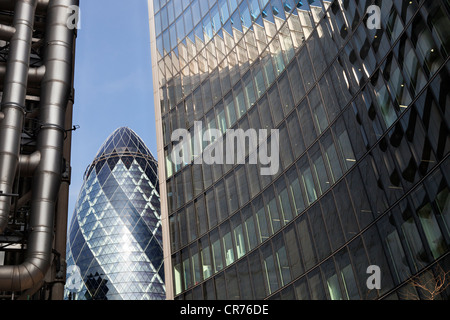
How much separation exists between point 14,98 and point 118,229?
11457 centimetres

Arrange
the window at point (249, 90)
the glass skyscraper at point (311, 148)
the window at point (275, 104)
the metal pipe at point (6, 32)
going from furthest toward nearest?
the window at point (249, 90) → the window at point (275, 104) → the metal pipe at point (6, 32) → the glass skyscraper at point (311, 148)

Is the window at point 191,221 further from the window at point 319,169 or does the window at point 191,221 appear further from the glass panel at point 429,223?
the glass panel at point 429,223

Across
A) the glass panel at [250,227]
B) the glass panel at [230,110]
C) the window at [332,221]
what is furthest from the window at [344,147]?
the glass panel at [230,110]

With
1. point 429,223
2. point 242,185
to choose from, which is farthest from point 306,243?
point 429,223

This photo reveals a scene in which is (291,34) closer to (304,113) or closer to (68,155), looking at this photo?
(304,113)

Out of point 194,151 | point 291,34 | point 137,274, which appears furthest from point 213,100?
point 137,274

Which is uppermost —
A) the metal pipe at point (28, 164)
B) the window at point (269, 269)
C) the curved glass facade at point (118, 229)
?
the curved glass facade at point (118, 229)

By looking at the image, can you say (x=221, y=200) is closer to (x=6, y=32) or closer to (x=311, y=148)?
(x=311, y=148)

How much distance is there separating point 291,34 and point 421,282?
17480 millimetres

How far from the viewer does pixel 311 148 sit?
28.1 m

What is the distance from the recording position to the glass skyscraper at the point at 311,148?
19.9 metres

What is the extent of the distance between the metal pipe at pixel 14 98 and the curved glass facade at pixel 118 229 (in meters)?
107

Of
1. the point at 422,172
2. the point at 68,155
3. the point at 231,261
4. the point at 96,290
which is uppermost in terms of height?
the point at 96,290
